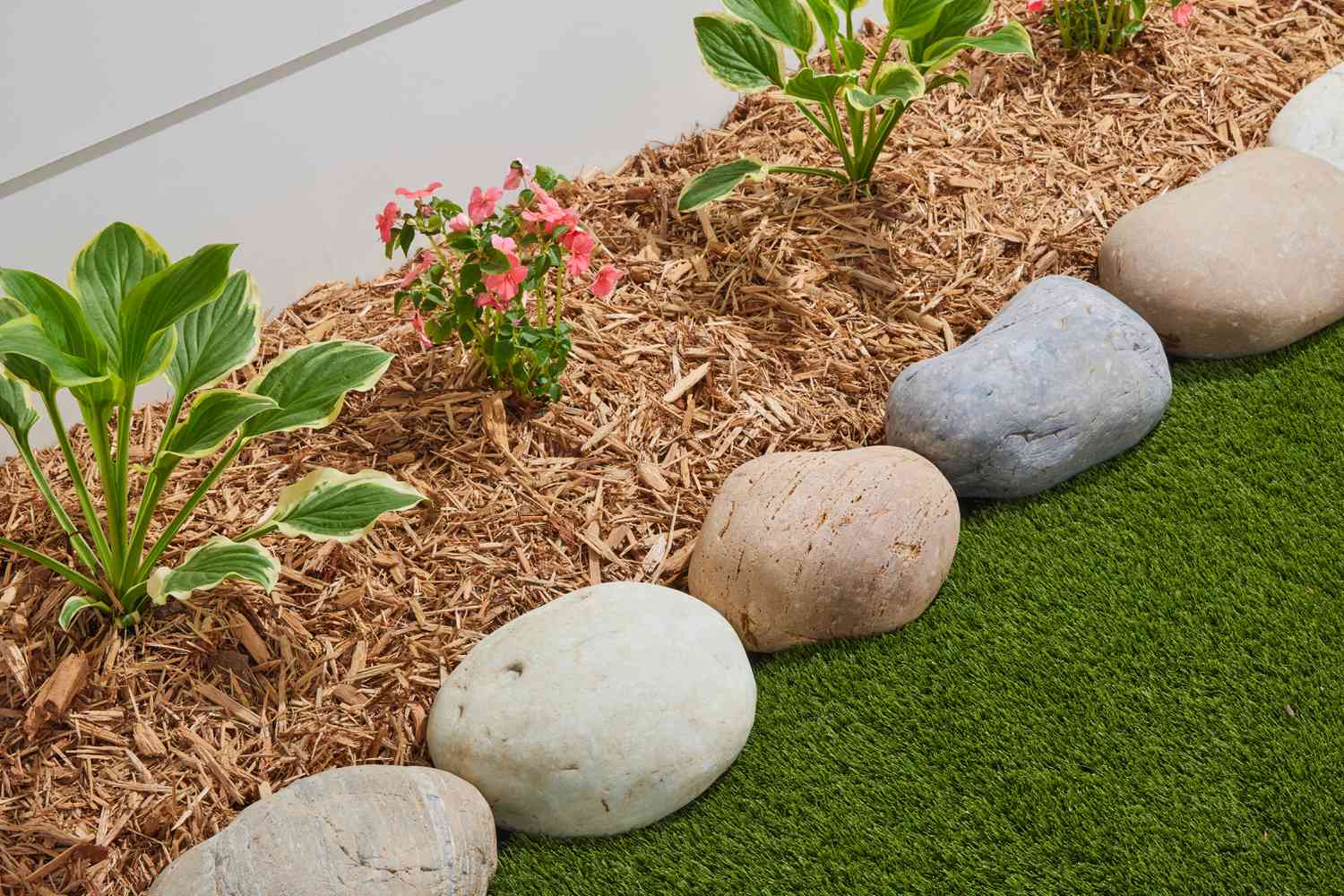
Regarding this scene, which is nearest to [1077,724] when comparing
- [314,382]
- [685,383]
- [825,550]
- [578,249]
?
[825,550]

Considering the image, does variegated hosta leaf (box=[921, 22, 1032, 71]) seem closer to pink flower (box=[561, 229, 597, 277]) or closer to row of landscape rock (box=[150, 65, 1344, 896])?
row of landscape rock (box=[150, 65, 1344, 896])

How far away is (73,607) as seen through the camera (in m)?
2.13

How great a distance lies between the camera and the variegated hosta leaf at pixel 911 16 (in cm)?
298

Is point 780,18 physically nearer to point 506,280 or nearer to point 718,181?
point 718,181

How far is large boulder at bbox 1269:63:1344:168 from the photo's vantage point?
3348 mm

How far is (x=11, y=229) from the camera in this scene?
8.12 ft

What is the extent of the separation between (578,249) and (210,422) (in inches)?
33.1

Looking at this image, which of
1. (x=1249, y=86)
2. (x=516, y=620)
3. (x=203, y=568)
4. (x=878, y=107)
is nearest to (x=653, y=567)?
(x=516, y=620)

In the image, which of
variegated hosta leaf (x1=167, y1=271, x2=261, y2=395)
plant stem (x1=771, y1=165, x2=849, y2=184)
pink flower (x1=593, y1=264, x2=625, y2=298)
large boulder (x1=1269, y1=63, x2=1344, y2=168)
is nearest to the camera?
variegated hosta leaf (x1=167, y1=271, x2=261, y2=395)

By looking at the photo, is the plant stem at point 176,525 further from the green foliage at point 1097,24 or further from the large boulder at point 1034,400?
the green foliage at point 1097,24

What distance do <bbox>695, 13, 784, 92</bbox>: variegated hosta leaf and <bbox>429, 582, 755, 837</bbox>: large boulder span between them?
1506 millimetres

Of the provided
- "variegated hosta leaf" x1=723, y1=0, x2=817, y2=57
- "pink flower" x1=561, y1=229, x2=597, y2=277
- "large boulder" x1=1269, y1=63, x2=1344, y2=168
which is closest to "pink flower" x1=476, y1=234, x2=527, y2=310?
"pink flower" x1=561, y1=229, x2=597, y2=277

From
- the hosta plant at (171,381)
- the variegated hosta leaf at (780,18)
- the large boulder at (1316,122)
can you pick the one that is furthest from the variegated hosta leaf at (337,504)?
the large boulder at (1316,122)

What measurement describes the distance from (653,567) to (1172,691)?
1.07 m
